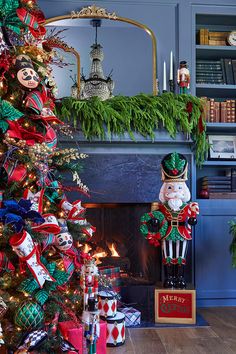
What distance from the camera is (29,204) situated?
180cm

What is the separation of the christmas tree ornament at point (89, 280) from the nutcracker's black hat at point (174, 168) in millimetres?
895

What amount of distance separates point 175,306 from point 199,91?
5.95ft

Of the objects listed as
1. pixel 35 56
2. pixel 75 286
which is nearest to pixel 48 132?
pixel 35 56

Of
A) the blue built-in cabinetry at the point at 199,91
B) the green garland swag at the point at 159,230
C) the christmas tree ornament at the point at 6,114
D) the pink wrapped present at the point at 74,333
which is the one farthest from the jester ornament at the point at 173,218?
the christmas tree ornament at the point at 6,114

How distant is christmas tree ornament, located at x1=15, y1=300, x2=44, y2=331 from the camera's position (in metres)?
1.80

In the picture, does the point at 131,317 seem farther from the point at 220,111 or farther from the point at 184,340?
the point at 220,111

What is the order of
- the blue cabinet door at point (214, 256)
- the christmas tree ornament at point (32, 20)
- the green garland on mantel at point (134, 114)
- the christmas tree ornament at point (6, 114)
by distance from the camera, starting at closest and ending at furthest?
the christmas tree ornament at point (6, 114) → the christmas tree ornament at point (32, 20) → the green garland on mantel at point (134, 114) → the blue cabinet door at point (214, 256)

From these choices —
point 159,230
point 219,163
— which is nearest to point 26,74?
point 159,230

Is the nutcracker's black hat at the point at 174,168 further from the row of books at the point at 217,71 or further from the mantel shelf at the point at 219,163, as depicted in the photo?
the row of books at the point at 217,71

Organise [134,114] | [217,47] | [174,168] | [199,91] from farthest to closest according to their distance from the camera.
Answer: [199,91]
[217,47]
[134,114]
[174,168]

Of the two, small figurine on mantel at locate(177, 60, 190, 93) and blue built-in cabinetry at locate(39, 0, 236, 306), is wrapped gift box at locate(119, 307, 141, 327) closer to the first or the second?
blue built-in cabinetry at locate(39, 0, 236, 306)

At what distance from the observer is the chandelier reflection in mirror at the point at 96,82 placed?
3482 millimetres

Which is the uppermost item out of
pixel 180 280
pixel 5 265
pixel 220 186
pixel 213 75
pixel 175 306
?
pixel 213 75

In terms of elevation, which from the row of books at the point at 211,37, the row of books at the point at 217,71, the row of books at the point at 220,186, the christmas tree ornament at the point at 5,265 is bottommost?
the christmas tree ornament at the point at 5,265
